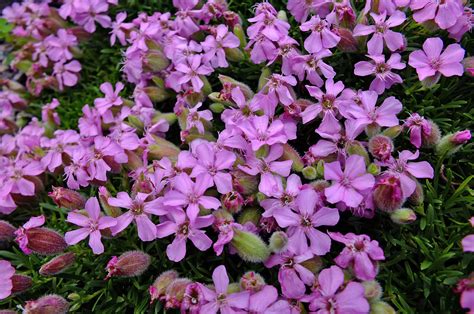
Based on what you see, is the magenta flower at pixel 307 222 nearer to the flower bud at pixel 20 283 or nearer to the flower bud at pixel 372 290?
the flower bud at pixel 372 290

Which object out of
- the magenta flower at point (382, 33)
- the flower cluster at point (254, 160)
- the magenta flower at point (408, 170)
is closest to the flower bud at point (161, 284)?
the flower cluster at point (254, 160)

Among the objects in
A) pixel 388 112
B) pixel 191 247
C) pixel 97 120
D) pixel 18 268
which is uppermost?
pixel 388 112

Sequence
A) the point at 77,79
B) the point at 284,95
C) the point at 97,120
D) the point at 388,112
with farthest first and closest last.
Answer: the point at 77,79 < the point at 97,120 < the point at 284,95 < the point at 388,112

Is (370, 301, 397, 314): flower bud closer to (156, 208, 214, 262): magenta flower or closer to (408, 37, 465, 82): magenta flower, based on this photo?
(156, 208, 214, 262): magenta flower

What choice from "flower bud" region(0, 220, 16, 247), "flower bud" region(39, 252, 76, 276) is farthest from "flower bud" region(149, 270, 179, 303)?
"flower bud" region(0, 220, 16, 247)

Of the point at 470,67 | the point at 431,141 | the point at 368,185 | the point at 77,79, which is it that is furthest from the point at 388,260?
the point at 77,79

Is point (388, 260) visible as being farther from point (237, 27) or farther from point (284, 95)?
point (237, 27)
